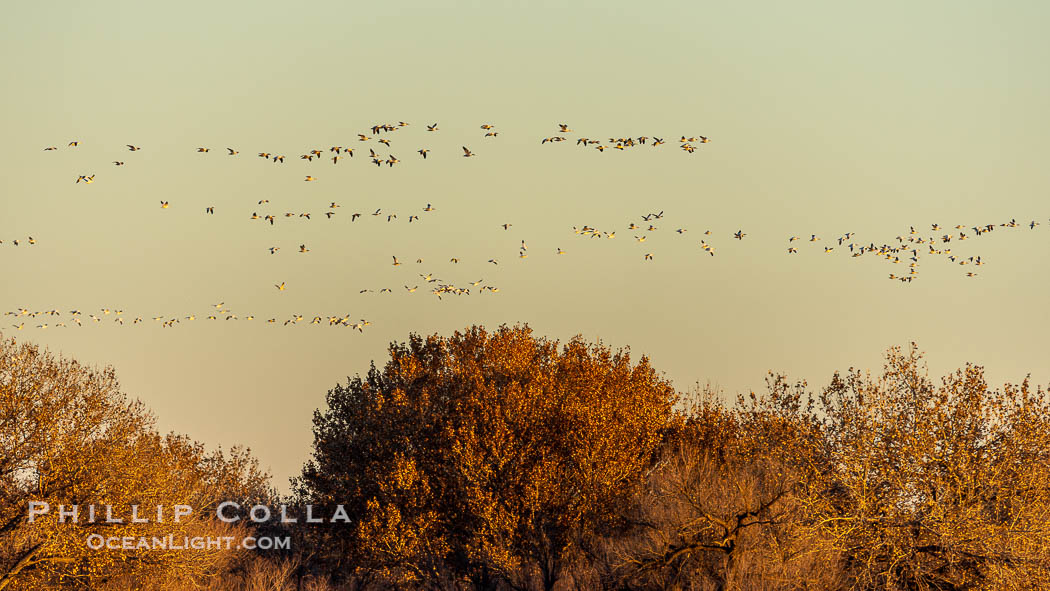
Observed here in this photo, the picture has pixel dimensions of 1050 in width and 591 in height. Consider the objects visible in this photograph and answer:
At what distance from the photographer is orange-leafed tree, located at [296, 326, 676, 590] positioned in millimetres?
56812

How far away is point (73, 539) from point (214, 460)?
40322 mm

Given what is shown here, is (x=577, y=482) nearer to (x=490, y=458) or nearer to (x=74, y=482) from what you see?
(x=490, y=458)

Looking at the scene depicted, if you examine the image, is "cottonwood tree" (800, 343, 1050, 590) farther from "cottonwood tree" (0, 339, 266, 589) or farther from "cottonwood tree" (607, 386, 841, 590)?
"cottonwood tree" (0, 339, 266, 589)

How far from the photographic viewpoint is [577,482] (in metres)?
57.2

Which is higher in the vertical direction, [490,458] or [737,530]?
[490,458]

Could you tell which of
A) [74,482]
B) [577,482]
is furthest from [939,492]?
[74,482]

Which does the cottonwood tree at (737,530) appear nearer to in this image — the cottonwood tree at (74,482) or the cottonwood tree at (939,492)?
the cottonwood tree at (939,492)

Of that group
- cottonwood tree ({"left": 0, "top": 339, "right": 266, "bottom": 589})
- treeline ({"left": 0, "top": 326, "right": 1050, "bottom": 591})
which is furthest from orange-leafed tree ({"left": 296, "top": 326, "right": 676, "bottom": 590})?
cottonwood tree ({"left": 0, "top": 339, "right": 266, "bottom": 589})

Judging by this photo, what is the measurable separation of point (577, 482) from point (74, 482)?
2443 cm

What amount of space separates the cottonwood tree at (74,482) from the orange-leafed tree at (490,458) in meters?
12.0

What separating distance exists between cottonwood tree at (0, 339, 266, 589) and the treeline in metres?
0.10

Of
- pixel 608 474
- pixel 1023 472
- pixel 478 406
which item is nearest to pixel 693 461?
pixel 608 474

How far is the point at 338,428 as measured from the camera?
6931 centimetres

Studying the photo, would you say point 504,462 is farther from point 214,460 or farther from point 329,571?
point 214,460
